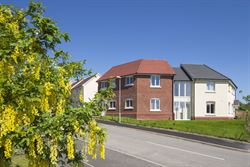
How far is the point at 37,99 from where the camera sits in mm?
4879

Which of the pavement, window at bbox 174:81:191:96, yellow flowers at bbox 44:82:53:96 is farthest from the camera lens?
window at bbox 174:81:191:96

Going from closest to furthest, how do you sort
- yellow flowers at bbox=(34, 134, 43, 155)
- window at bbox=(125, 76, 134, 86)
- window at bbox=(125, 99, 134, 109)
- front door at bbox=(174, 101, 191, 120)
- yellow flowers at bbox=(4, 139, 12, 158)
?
yellow flowers at bbox=(4, 139, 12, 158), yellow flowers at bbox=(34, 134, 43, 155), window at bbox=(125, 99, 134, 109), window at bbox=(125, 76, 134, 86), front door at bbox=(174, 101, 191, 120)

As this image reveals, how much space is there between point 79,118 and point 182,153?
1531 cm

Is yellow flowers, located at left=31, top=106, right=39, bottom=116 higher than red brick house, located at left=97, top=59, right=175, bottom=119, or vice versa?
red brick house, located at left=97, top=59, right=175, bottom=119

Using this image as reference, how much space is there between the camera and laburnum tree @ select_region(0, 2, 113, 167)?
4.95 m

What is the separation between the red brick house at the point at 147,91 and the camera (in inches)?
1898

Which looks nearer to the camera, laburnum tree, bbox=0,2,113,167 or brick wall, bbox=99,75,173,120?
laburnum tree, bbox=0,2,113,167

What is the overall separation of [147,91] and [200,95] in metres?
8.84

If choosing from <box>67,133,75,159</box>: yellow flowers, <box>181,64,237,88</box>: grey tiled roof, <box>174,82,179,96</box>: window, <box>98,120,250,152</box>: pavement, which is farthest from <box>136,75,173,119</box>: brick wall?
<box>67,133,75,159</box>: yellow flowers

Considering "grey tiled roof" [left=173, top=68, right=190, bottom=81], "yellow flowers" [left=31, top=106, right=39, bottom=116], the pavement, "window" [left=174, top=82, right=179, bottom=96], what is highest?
"grey tiled roof" [left=173, top=68, right=190, bottom=81]

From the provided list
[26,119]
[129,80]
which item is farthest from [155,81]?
[26,119]

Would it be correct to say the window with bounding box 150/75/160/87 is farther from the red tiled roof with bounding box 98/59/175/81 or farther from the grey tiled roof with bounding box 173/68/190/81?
the grey tiled roof with bounding box 173/68/190/81

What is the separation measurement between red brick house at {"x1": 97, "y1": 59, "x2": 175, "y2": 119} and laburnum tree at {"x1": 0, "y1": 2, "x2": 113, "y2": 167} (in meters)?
42.0

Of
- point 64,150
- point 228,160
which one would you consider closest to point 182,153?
point 228,160
